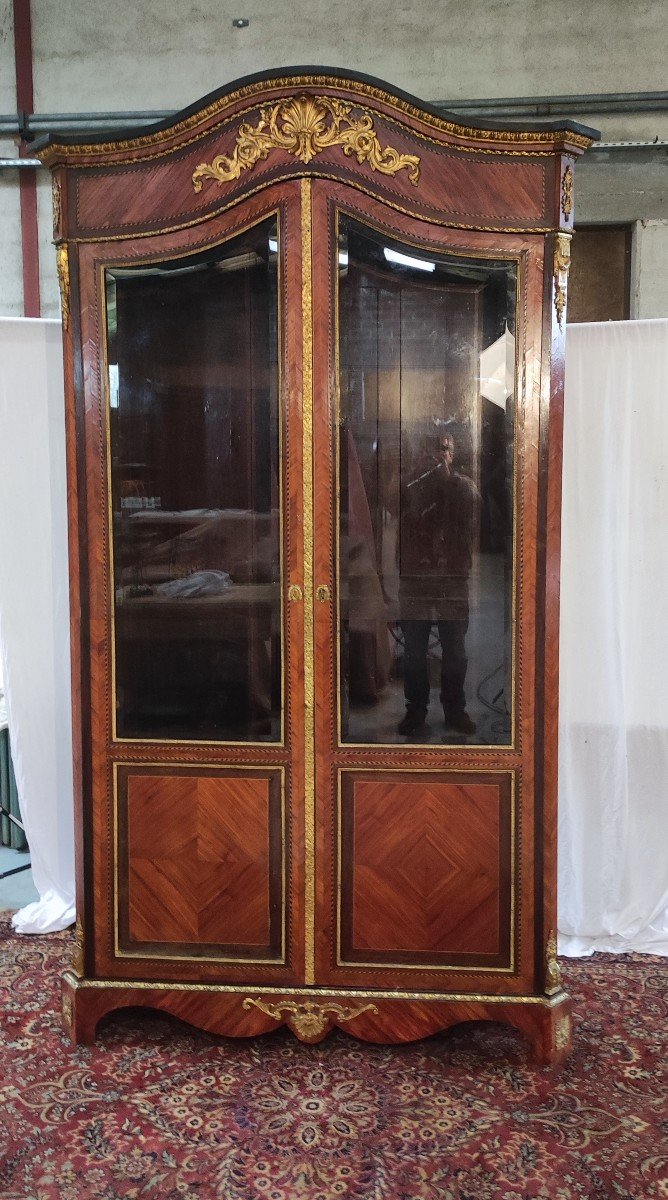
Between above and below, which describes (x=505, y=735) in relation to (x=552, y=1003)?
above

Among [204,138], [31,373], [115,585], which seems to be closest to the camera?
[204,138]

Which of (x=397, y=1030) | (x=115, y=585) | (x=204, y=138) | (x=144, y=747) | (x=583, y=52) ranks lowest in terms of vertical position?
(x=397, y=1030)

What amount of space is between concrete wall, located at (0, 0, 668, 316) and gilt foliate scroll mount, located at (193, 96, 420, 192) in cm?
141

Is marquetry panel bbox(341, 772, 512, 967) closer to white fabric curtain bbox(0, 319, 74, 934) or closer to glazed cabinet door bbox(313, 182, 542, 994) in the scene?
glazed cabinet door bbox(313, 182, 542, 994)

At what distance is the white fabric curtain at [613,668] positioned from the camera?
2914mm

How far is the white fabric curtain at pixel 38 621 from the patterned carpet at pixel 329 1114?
61 centimetres

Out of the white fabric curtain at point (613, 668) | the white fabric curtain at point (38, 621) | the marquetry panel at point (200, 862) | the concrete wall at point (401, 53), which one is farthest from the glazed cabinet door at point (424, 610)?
the concrete wall at point (401, 53)

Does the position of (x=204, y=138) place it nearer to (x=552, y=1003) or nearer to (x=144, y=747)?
(x=144, y=747)

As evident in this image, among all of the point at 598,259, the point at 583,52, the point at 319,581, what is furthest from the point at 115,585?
the point at 583,52

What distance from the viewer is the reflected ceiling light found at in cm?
217

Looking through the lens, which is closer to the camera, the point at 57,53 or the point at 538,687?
the point at 538,687

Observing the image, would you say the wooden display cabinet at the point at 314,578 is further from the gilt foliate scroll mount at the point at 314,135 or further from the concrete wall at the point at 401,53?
the concrete wall at the point at 401,53

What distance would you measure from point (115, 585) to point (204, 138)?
105 centimetres

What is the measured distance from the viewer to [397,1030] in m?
2.27
